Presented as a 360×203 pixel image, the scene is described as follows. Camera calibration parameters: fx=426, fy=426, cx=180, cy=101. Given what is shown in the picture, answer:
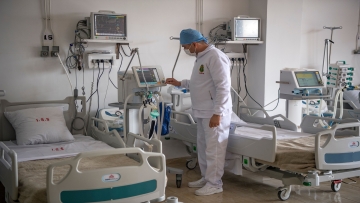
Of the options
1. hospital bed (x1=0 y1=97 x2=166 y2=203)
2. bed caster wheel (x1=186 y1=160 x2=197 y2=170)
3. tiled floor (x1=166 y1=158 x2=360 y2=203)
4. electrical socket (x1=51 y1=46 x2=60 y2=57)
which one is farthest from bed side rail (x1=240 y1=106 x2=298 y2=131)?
electrical socket (x1=51 y1=46 x2=60 y2=57)

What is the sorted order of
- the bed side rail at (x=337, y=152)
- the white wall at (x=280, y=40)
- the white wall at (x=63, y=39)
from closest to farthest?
the bed side rail at (x=337, y=152)
the white wall at (x=63, y=39)
the white wall at (x=280, y=40)

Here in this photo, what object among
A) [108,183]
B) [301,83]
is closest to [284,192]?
[301,83]

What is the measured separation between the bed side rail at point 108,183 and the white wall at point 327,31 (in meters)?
3.97

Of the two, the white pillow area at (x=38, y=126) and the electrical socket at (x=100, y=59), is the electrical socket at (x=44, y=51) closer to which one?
the electrical socket at (x=100, y=59)

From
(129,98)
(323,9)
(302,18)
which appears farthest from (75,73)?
(323,9)

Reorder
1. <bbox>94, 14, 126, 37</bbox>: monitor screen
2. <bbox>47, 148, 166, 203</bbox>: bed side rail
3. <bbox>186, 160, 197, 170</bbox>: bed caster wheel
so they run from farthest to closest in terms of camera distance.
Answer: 1. <bbox>186, 160, 197, 170</bbox>: bed caster wheel
2. <bbox>94, 14, 126, 37</bbox>: monitor screen
3. <bbox>47, 148, 166, 203</bbox>: bed side rail

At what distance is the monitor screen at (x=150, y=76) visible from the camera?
155 inches

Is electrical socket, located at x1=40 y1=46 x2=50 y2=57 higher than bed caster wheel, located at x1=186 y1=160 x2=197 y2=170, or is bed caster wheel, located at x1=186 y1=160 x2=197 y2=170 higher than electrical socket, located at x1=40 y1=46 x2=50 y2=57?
electrical socket, located at x1=40 y1=46 x2=50 y2=57

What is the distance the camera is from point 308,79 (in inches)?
187

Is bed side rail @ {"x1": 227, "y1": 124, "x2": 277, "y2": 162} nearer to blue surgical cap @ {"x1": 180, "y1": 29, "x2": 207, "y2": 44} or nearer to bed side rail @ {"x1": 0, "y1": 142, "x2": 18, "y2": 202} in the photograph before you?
blue surgical cap @ {"x1": 180, "y1": 29, "x2": 207, "y2": 44}

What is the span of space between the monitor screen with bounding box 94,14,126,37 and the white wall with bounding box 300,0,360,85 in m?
2.84

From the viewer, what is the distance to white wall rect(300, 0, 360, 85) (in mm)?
6148

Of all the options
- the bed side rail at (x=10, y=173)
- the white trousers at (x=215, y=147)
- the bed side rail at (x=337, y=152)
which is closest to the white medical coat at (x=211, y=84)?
the white trousers at (x=215, y=147)

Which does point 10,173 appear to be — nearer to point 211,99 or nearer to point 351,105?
point 211,99
